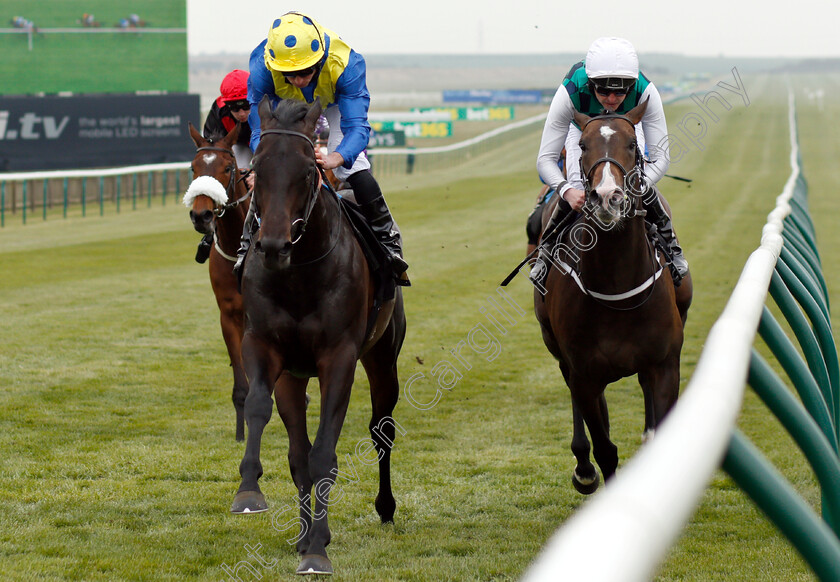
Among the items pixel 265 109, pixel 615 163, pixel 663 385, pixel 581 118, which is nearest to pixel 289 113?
pixel 265 109

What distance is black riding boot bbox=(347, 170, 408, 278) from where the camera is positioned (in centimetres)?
482

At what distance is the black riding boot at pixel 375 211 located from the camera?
482 cm

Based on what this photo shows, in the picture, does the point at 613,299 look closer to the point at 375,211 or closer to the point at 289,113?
the point at 375,211

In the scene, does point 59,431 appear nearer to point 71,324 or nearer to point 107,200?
point 71,324

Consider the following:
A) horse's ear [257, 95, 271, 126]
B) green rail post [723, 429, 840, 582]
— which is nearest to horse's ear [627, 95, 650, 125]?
horse's ear [257, 95, 271, 126]

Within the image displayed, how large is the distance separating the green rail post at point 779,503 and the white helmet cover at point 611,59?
3277 millimetres

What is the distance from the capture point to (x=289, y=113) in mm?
4016

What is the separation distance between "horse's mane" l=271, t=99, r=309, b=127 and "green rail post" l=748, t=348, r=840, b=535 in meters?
2.31

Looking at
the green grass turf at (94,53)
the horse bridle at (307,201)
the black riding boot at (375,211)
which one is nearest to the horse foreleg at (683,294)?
the black riding boot at (375,211)

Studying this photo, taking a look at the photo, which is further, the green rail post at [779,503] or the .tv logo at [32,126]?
the .tv logo at [32,126]

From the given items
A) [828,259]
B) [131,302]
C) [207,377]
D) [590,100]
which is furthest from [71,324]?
[828,259]

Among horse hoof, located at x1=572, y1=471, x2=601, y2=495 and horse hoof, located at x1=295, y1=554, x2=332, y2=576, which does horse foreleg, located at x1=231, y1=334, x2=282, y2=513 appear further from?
horse hoof, located at x1=572, y1=471, x2=601, y2=495

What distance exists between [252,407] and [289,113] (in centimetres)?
114

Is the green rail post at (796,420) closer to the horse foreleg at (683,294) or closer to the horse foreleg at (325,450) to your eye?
the horse foreleg at (325,450)
